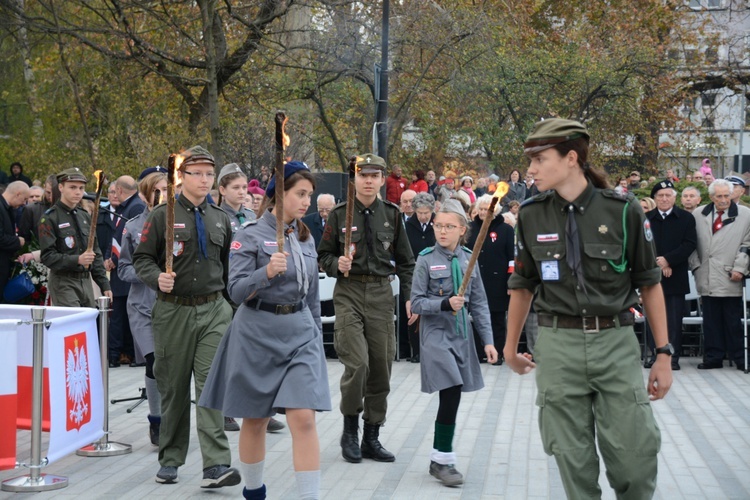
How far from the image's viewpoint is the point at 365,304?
821 centimetres

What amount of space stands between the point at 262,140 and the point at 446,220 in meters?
15.9

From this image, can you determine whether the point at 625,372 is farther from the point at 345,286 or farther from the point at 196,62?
the point at 196,62

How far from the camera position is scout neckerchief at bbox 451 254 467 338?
760 cm

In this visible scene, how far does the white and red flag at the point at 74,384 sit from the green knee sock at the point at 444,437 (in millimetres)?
2445

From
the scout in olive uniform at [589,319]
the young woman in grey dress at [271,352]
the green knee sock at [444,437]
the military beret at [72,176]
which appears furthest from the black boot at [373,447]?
the military beret at [72,176]

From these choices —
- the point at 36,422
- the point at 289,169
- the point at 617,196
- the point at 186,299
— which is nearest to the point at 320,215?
the point at 186,299

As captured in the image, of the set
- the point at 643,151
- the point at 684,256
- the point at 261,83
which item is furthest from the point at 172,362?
the point at 643,151

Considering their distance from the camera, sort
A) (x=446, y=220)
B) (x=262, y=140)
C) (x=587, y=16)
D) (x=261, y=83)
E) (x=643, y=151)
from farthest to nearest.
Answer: (x=587, y=16)
(x=643, y=151)
(x=262, y=140)
(x=261, y=83)
(x=446, y=220)

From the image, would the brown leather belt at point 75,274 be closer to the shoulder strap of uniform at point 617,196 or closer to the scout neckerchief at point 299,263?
the scout neckerchief at point 299,263

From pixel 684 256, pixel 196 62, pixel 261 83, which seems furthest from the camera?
pixel 261 83

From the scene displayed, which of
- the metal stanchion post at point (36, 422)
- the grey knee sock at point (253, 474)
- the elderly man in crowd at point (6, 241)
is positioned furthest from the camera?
the elderly man in crowd at point (6, 241)

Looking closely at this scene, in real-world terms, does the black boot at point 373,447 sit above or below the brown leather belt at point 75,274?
below

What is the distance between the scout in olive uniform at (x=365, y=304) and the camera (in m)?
8.14

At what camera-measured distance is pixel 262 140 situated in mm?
23344
